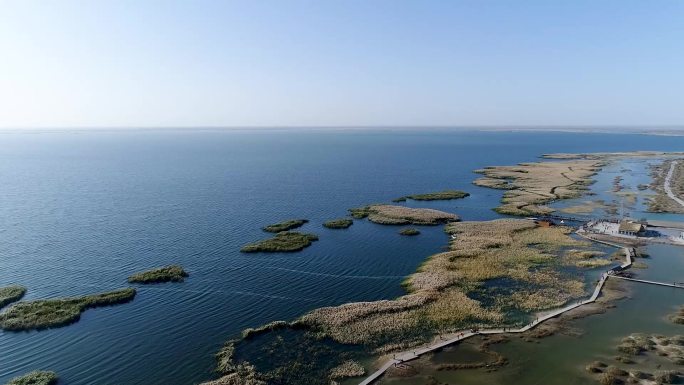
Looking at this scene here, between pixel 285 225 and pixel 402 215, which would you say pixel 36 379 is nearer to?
pixel 285 225

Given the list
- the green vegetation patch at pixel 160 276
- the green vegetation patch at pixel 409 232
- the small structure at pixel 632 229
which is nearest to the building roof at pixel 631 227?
the small structure at pixel 632 229

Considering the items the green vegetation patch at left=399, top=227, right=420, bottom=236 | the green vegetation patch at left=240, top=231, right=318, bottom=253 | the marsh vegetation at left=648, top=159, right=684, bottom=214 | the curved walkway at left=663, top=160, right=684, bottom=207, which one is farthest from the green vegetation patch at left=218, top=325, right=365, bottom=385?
the curved walkway at left=663, top=160, right=684, bottom=207

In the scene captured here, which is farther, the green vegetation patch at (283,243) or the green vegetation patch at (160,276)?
the green vegetation patch at (283,243)

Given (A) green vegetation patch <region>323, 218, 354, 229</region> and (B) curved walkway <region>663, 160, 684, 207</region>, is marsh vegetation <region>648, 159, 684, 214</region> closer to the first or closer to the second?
(B) curved walkway <region>663, 160, 684, 207</region>

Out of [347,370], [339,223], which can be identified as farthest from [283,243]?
[347,370]

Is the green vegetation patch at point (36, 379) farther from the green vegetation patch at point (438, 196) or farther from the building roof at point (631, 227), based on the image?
the building roof at point (631, 227)

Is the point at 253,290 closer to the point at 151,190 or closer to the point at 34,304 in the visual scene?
the point at 34,304
